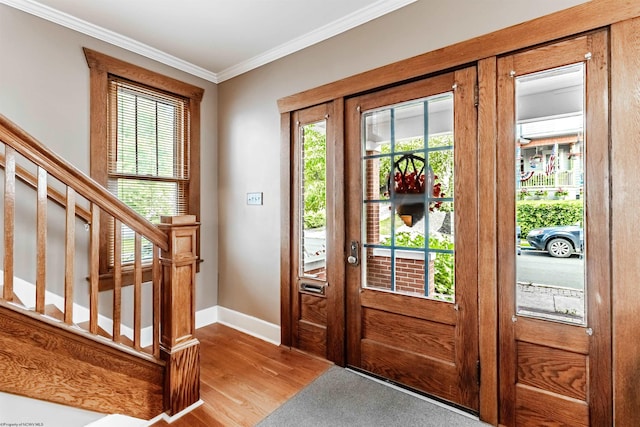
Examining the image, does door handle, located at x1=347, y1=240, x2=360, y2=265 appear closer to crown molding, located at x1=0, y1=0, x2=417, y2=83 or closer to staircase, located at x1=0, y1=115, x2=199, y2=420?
staircase, located at x1=0, y1=115, x2=199, y2=420

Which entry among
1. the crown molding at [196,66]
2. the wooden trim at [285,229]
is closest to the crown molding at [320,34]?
the crown molding at [196,66]

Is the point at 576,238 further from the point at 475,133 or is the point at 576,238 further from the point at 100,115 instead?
the point at 100,115

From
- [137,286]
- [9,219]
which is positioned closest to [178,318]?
[137,286]

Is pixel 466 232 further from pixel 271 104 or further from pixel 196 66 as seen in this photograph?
pixel 196 66

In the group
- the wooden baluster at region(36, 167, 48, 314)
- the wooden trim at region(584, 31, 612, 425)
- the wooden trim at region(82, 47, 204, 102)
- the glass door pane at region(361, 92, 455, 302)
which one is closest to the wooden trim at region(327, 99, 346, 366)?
the glass door pane at region(361, 92, 455, 302)

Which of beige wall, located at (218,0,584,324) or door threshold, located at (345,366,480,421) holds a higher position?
beige wall, located at (218,0,584,324)

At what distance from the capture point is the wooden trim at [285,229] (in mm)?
2881

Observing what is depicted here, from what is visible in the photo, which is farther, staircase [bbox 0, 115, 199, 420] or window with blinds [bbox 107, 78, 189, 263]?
window with blinds [bbox 107, 78, 189, 263]

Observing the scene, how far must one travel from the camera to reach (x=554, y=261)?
68.9 inches

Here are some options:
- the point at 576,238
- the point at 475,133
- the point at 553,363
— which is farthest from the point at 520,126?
the point at 553,363

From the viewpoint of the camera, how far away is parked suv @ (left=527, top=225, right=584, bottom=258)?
1.71m

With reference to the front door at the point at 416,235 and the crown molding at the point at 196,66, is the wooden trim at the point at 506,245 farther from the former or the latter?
the crown molding at the point at 196,66

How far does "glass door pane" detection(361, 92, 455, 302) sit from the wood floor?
36.0 inches

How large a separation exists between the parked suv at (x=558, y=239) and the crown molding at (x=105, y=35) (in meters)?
3.41
